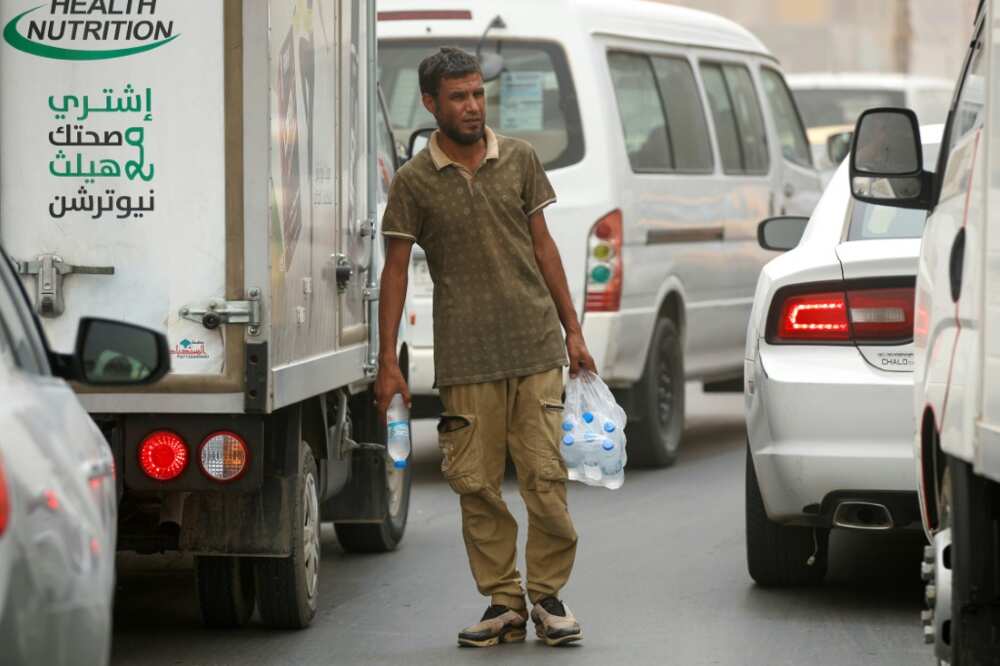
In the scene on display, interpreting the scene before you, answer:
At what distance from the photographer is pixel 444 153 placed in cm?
742

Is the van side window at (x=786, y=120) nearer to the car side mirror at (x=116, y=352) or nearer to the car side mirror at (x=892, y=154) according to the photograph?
the car side mirror at (x=892, y=154)

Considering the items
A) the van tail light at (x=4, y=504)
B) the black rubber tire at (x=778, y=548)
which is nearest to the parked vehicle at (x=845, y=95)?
A: the black rubber tire at (x=778, y=548)

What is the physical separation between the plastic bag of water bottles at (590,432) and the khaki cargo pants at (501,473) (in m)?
0.08

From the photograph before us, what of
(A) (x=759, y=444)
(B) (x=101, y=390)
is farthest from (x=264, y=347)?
(A) (x=759, y=444)

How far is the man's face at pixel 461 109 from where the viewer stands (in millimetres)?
7324

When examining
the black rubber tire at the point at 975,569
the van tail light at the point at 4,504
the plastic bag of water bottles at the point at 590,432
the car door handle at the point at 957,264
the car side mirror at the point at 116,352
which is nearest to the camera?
the van tail light at the point at 4,504

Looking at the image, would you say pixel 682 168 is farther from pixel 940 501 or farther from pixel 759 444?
pixel 940 501

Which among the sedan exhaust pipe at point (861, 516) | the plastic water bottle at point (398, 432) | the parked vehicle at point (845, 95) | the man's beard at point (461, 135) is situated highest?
the parked vehicle at point (845, 95)

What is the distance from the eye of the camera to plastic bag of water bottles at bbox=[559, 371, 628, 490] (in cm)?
755

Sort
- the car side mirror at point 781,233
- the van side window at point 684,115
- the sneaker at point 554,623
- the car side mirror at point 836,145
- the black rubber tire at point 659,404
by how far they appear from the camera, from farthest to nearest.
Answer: the car side mirror at point 836,145 → the van side window at point 684,115 → the black rubber tire at point 659,404 → the car side mirror at point 781,233 → the sneaker at point 554,623

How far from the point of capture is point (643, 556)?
939cm

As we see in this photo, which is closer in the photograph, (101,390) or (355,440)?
(101,390)

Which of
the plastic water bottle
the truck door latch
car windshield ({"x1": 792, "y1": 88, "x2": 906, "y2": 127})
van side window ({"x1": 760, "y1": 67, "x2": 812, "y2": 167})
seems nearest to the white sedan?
the plastic water bottle

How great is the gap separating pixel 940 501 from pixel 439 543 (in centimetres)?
431
